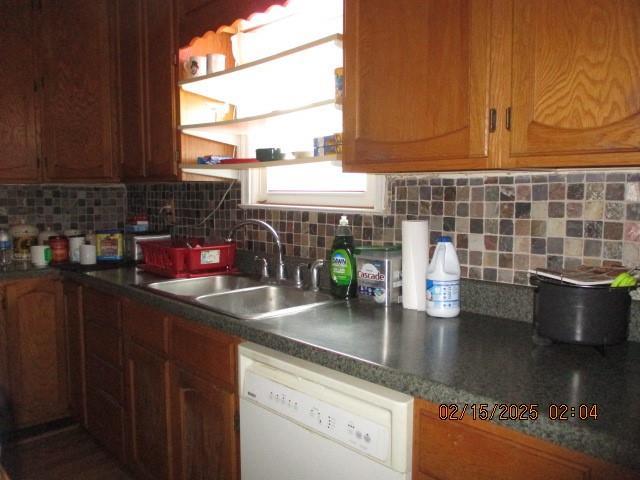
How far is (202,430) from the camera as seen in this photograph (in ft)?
5.38

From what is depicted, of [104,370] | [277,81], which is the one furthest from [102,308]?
[277,81]

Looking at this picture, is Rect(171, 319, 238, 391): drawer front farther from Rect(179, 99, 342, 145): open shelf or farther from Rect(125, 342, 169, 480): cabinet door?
Rect(179, 99, 342, 145): open shelf

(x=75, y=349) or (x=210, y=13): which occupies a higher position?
(x=210, y=13)

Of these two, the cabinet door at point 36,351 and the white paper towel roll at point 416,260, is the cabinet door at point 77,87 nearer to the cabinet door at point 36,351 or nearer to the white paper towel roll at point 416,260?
the cabinet door at point 36,351

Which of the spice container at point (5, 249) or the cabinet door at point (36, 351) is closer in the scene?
the cabinet door at point (36, 351)

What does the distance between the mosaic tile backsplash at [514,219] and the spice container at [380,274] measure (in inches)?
5.4

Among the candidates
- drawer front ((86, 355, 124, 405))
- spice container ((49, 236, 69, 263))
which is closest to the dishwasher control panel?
drawer front ((86, 355, 124, 405))

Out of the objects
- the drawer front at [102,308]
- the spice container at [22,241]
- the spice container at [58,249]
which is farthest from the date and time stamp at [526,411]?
the spice container at [22,241]

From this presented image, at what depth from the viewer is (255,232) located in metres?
2.36

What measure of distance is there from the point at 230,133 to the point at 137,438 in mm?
1373

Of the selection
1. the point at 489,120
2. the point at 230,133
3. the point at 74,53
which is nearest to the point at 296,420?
→ the point at 489,120

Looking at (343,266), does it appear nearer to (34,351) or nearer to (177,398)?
(177,398)

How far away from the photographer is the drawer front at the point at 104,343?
6.99 feet

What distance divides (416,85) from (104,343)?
171 centimetres
